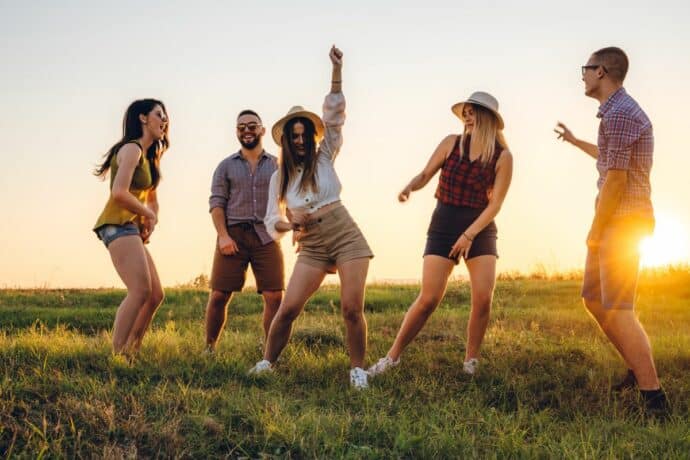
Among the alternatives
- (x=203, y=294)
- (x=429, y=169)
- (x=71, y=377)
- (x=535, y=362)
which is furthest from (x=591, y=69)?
(x=203, y=294)

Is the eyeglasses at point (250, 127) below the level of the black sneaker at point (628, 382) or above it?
above

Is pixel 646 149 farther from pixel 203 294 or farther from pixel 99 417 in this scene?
pixel 203 294

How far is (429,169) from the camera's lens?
23.3 feet

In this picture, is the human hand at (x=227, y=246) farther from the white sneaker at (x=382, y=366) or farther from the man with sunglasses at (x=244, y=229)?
the white sneaker at (x=382, y=366)

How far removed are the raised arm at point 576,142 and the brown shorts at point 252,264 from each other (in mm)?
3096

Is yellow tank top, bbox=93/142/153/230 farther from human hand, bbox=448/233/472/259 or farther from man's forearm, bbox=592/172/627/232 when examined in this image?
man's forearm, bbox=592/172/627/232

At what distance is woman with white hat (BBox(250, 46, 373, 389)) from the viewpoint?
644 cm

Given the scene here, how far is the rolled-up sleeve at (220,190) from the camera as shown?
7.96m

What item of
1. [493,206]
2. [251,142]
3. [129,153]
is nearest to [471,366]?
[493,206]

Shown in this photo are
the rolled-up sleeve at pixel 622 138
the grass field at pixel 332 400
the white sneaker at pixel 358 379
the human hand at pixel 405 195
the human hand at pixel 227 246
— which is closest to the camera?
the grass field at pixel 332 400

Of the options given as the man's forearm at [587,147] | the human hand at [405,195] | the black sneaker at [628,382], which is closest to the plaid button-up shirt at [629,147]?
the man's forearm at [587,147]

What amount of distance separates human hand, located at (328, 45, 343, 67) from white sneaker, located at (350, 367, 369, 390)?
103 inches

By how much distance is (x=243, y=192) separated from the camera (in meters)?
7.89

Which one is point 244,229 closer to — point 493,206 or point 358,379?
point 358,379
